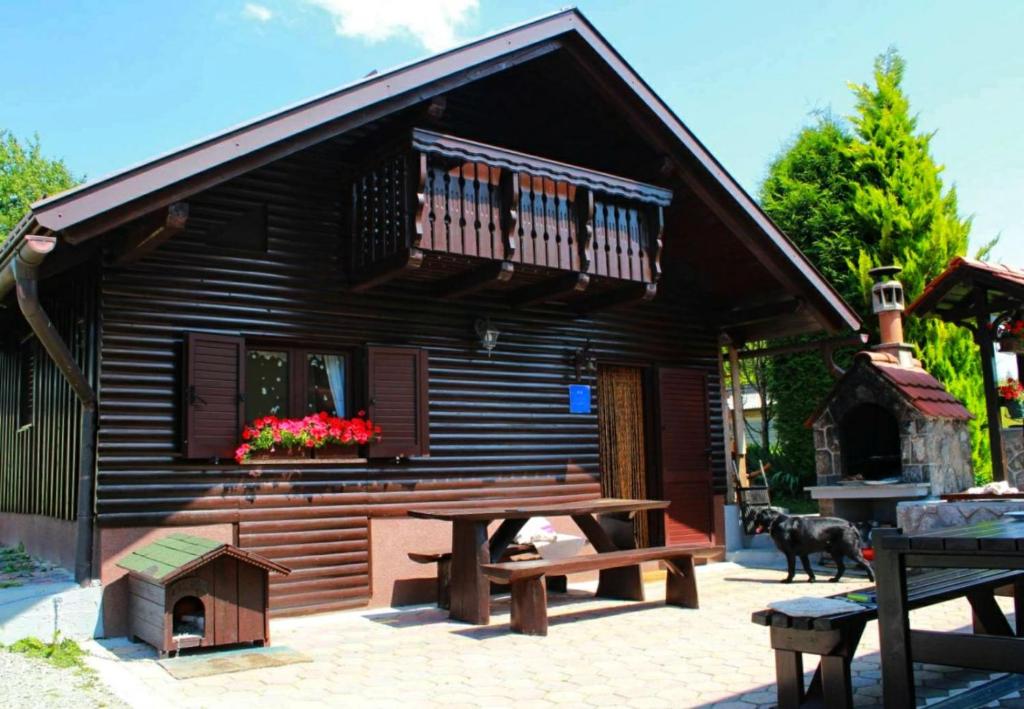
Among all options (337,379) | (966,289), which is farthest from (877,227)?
(337,379)

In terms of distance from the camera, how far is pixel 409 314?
32.2 ft

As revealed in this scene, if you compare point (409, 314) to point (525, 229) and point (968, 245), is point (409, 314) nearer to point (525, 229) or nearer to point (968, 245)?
point (525, 229)

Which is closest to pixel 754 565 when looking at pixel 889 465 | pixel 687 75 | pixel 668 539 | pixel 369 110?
pixel 668 539

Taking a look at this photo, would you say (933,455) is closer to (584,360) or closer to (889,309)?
(889,309)

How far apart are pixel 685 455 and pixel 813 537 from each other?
8.25 feet

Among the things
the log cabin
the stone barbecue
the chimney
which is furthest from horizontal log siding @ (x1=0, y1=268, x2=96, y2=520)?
the chimney

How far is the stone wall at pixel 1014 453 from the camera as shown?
11391mm

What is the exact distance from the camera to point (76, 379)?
766 centimetres

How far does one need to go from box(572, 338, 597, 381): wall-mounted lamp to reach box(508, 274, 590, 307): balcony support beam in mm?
943

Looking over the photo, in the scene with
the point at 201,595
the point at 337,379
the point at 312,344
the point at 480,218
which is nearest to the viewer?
the point at 201,595

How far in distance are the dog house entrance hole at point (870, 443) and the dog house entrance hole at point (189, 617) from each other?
7776 millimetres

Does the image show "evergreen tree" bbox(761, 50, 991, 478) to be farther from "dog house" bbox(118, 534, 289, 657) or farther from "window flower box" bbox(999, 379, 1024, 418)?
"dog house" bbox(118, 534, 289, 657)

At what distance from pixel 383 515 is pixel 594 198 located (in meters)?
3.98

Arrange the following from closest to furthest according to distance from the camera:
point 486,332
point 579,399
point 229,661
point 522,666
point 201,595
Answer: point 522,666 < point 229,661 < point 201,595 < point 486,332 < point 579,399
